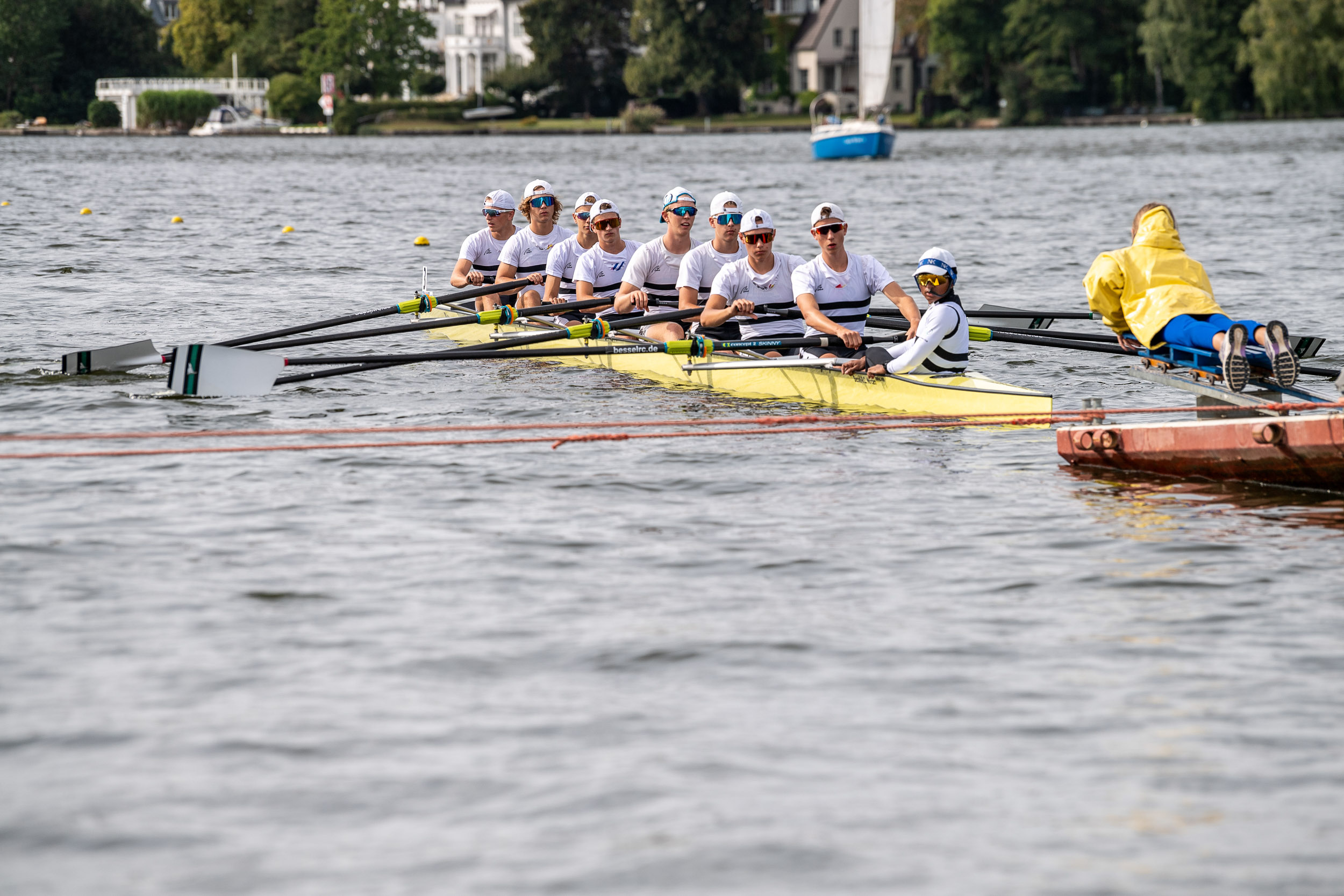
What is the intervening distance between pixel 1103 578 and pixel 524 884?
4326mm

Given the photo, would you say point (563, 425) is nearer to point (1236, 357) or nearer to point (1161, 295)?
point (1161, 295)

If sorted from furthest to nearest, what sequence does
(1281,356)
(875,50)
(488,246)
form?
1. (875,50)
2. (488,246)
3. (1281,356)

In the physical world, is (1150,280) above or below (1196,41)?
below

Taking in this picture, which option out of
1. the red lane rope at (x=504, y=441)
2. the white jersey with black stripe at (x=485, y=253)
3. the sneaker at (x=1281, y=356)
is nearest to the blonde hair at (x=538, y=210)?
the white jersey with black stripe at (x=485, y=253)

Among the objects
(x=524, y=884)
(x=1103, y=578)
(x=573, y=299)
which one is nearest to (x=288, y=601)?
(x=524, y=884)

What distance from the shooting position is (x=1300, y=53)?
74.9m

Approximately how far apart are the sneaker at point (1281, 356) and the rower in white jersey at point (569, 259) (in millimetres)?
7815

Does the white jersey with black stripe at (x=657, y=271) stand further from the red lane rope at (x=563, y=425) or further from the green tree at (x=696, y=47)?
the green tree at (x=696, y=47)

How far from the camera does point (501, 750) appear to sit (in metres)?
6.62

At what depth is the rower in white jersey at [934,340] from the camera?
40.5ft

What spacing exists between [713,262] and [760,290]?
2.11ft

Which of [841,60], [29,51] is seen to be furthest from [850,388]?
[29,51]

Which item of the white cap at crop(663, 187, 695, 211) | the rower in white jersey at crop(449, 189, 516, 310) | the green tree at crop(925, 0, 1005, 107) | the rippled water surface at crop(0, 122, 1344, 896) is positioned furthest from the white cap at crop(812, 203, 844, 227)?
the green tree at crop(925, 0, 1005, 107)

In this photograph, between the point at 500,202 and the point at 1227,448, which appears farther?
the point at 500,202
